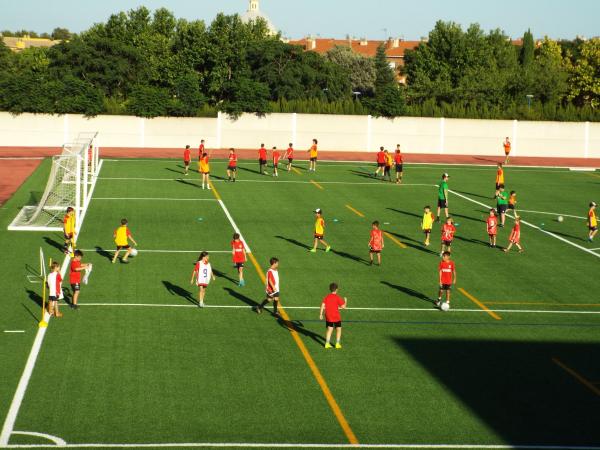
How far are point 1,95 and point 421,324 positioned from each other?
54852 mm

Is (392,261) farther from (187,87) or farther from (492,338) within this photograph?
(187,87)

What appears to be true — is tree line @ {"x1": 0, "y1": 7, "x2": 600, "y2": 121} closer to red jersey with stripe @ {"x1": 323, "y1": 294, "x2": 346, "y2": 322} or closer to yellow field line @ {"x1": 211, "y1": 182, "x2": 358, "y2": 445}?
yellow field line @ {"x1": 211, "y1": 182, "x2": 358, "y2": 445}

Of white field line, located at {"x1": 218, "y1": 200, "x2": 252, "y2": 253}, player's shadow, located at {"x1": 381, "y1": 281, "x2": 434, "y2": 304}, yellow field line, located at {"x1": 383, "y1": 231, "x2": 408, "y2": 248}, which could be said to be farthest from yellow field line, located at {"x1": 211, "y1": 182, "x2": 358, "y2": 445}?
yellow field line, located at {"x1": 383, "y1": 231, "x2": 408, "y2": 248}

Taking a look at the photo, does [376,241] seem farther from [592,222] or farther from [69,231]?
[592,222]

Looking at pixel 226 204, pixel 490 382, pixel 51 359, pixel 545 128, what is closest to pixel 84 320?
pixel 51 359

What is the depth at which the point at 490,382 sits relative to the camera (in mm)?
18938

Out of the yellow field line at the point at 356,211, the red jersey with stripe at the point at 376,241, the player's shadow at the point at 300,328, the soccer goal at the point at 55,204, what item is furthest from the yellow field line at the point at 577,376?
the yellow field line at the point at 356,211

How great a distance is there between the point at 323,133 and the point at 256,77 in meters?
27.1

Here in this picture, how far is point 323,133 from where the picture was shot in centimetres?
7381

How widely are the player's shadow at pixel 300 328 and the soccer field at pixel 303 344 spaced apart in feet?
0.32

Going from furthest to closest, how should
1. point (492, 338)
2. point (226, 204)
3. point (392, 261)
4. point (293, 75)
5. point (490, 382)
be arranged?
point (293, 75), point (226, 204), point (392, 261), point (492, 338), point (490, 382)

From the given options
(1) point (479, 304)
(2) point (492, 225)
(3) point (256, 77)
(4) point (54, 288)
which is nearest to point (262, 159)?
(2) point (492, 225)

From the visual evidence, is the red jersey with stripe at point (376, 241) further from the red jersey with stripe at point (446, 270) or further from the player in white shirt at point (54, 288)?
the player in white shirt at point (54, 288)

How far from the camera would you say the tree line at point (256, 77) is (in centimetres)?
7169
